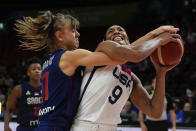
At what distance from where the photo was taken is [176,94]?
11828 millimetres

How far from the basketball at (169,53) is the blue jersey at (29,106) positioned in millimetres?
2440

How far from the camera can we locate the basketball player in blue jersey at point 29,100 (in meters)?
4.67

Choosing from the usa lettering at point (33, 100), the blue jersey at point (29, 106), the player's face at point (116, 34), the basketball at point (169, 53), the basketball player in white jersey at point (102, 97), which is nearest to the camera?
the basketball player in white jersey at point (102, 97)

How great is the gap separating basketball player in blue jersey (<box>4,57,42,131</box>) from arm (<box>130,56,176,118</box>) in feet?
7.07

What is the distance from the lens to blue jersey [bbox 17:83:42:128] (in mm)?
4668

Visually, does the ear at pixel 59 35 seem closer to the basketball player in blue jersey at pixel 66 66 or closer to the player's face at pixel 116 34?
the basketball player in blue jersey at pixel 66 66

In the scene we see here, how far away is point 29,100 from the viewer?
481 centimetres

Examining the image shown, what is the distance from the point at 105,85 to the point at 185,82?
10300 millimetres

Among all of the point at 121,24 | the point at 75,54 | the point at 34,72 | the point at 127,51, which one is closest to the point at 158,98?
the point at 127,51

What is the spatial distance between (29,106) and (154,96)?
240 cm

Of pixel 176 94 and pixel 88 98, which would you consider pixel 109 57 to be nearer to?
pixel 88 98

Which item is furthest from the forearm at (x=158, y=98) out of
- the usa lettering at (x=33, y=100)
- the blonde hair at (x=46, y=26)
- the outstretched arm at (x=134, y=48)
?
the usa lettering at (x=33, y=100)

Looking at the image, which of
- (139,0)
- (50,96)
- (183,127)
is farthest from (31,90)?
(139,0)

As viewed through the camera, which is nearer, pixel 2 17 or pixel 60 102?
pixel 60 102
